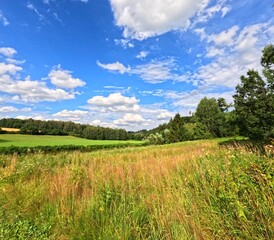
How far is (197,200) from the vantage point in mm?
3648

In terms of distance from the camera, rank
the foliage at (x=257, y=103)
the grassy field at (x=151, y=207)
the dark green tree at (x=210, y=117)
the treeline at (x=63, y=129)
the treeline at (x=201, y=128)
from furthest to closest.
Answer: the treeline at (x=63, y=129), the dark green tree at (x=210, y=117), the treeline at (x=201, y=128), the foliage at (x=257, y=103), the grassy field at (x=151, y=207)

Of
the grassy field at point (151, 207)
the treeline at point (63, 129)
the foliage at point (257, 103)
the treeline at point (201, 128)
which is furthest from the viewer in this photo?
the treeline at point (63, 129)

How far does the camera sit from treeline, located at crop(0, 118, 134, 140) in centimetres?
6698

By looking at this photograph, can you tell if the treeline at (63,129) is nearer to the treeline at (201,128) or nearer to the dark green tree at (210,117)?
the treeline at (201,128)

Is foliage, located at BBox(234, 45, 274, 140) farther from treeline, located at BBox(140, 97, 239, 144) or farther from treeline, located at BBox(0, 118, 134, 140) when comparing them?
treeline, located at BBox(0, 118, 134, 140)

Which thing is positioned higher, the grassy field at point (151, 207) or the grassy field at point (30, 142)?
the grassy field at point (30, 142)

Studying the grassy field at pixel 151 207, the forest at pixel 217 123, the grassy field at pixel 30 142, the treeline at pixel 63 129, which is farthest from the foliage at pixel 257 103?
the treeline at pixel 63 129

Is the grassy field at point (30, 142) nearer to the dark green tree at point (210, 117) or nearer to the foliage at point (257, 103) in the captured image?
the dark green tree at point (210, 117)

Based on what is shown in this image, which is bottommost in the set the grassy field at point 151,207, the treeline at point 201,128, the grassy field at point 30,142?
the grassy field at point 151,207

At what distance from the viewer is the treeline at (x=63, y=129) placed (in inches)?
2637

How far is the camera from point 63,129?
76500 millimetres

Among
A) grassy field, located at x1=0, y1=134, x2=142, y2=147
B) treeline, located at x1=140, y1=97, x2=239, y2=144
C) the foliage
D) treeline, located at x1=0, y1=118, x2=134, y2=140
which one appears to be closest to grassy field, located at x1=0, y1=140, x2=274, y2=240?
the foliage

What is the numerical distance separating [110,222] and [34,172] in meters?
5.48

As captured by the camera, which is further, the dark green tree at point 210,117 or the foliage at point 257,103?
the dark green tree at point 210,117
